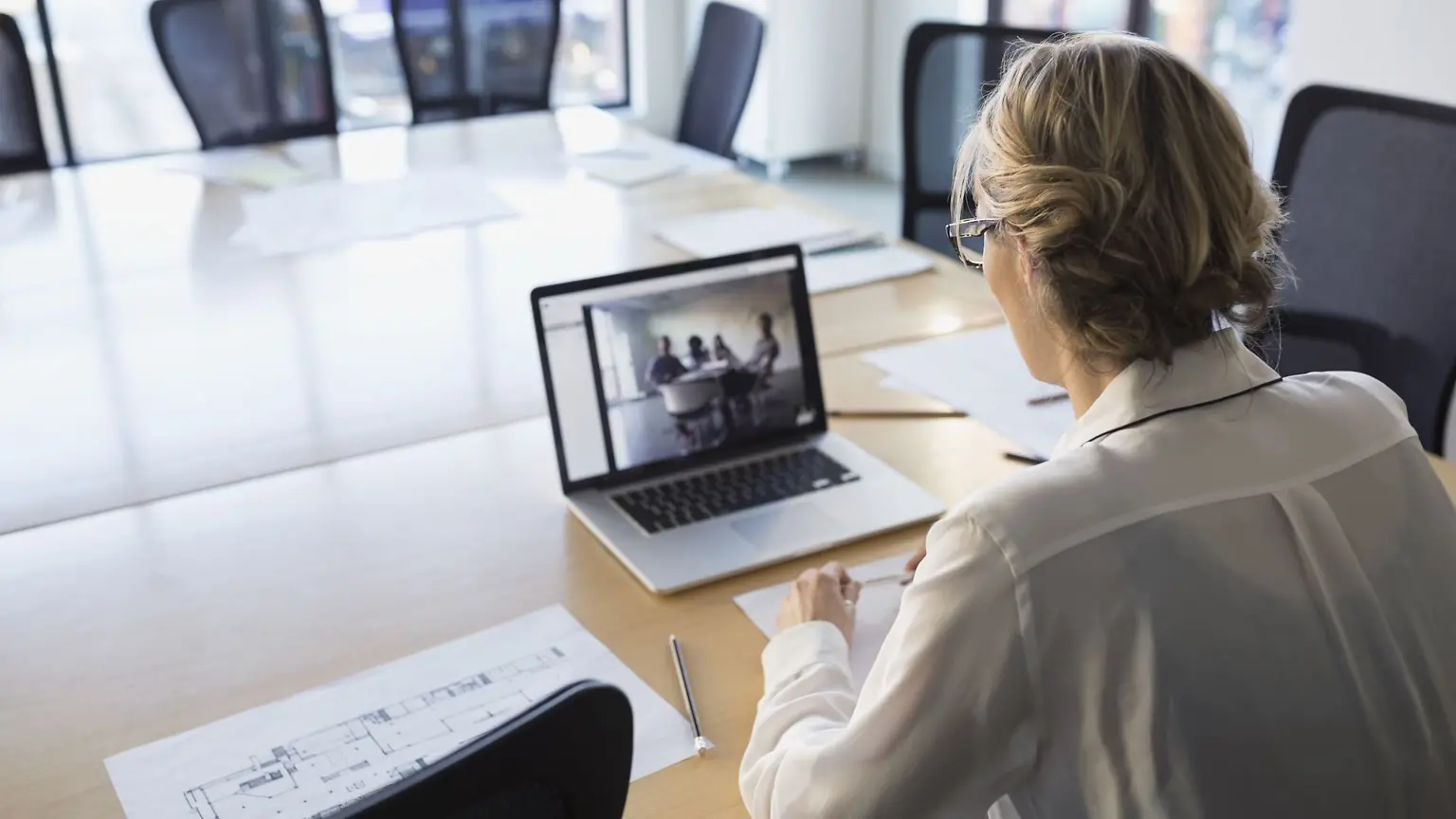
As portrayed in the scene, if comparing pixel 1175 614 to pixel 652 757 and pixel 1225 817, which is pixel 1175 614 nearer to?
pixel 1225 817

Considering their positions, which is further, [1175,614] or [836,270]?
[836,270]

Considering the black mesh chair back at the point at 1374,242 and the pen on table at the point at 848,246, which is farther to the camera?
the pen on table at the point at 848,246

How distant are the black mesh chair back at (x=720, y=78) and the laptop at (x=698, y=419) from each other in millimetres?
1672

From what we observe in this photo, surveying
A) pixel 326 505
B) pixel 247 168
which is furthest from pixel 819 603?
pixel 247 168

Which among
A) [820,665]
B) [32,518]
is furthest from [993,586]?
[32,518]

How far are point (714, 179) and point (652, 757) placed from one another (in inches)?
74.1

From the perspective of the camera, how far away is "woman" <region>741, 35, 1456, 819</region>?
2.82 feet

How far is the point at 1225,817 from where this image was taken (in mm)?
885

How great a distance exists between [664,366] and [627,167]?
1.43 m

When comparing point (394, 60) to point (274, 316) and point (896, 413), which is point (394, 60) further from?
point (896, 413)

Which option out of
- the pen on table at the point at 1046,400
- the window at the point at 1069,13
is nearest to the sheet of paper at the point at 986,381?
the pen on table at the point at 1046,400

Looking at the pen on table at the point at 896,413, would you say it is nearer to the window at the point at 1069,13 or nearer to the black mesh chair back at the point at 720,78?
the black mesh chair back at the point at 720,78

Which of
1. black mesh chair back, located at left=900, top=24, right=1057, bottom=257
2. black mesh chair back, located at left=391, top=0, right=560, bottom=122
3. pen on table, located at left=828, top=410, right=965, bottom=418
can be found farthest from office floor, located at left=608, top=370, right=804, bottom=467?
black mesh chair back, located at left=391, top=0, right=560, bottom=122

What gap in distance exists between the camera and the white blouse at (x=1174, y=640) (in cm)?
86
